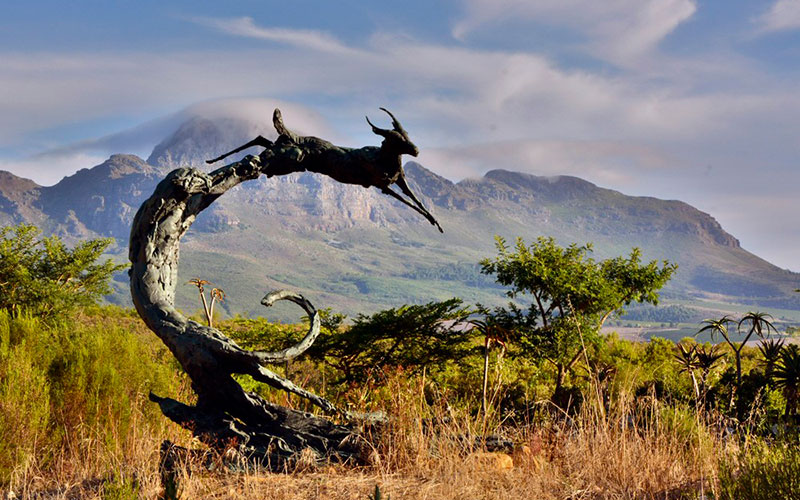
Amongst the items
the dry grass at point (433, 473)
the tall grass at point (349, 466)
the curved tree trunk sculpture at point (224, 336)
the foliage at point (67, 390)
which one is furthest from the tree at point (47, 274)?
the curved tree trunk sculpture at point (224, 336)

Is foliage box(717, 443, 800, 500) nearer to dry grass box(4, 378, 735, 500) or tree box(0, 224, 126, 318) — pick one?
dry grass box(4, 378, 735, 500)

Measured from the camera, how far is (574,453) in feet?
18.6

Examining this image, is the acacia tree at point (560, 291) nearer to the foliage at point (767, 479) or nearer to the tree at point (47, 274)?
the foliage at point (767, 479)

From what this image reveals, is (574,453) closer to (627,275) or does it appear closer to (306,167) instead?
(306,167)

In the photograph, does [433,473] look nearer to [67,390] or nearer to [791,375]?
[791,375]

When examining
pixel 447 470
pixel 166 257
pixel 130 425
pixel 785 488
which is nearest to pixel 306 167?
pixel 166 257

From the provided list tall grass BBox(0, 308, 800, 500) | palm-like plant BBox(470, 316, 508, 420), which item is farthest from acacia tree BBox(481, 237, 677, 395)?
tall grass BBox(0, 308, 800, 500)

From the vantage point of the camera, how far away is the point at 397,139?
474 cm

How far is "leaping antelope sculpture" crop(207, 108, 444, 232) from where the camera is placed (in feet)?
15.9

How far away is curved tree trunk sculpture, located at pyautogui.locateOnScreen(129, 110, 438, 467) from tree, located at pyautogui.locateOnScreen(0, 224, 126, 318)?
988 centimetres

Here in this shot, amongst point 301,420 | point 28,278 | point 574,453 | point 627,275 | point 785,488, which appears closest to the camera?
point 785,488

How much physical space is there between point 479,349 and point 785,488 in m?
5.79

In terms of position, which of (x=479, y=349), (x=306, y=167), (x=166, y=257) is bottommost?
(x=479, y=349)

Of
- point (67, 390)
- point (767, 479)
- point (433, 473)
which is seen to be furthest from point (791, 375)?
point (67, 390)
